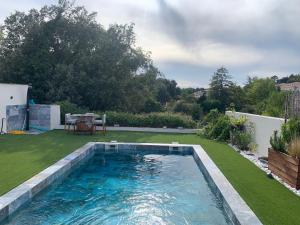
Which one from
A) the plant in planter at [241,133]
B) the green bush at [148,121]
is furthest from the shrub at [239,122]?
the green bush at [148,121]

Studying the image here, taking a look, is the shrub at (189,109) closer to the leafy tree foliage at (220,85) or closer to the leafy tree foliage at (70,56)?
the leafy tree foliage at (220,85)

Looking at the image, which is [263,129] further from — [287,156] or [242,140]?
[287,156]

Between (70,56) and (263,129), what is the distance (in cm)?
1456

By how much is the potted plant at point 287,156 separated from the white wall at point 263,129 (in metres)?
1.38

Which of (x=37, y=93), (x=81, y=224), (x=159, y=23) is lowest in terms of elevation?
(x=81, y=224)

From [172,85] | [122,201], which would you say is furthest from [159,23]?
[172,85]

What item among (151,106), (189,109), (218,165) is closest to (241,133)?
(218,165)

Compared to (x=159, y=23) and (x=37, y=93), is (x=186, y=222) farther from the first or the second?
(x=37, y=93)

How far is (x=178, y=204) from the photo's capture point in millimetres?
6461

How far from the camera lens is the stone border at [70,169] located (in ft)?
16.6

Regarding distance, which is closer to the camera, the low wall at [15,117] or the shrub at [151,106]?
the low wall at [15,117]

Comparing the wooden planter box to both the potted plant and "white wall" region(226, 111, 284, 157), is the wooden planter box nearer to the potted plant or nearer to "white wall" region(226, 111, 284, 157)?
the potted plant

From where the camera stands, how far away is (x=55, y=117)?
656 inches

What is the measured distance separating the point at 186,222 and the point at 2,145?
25.3ft
